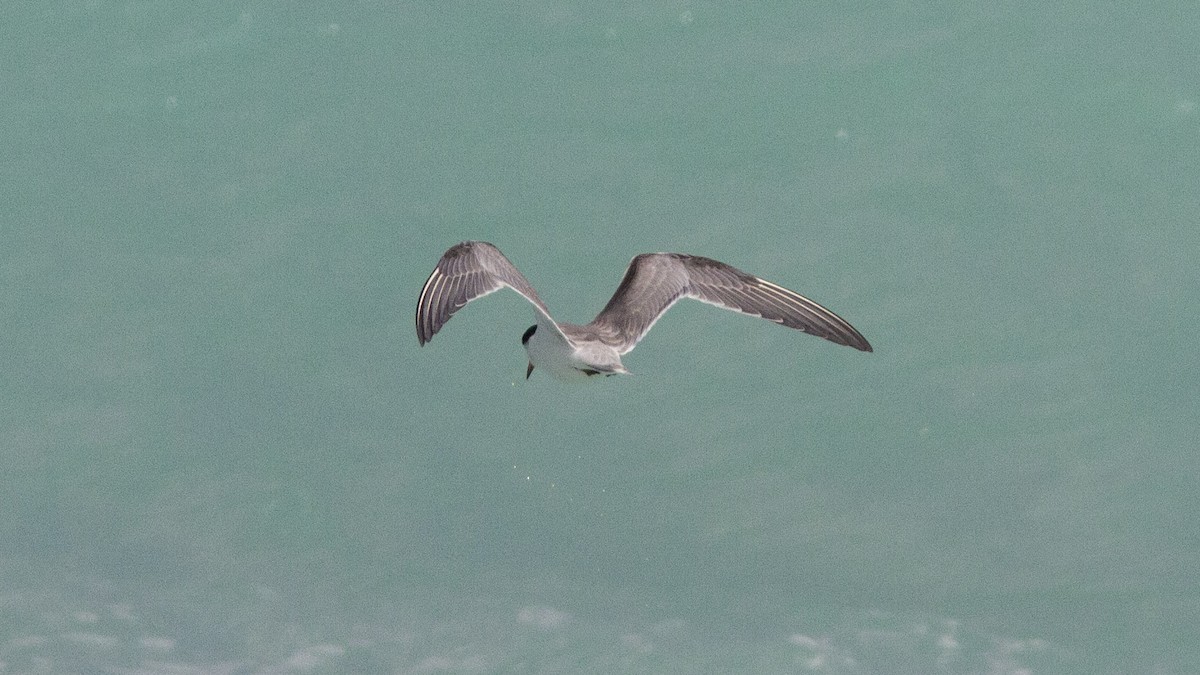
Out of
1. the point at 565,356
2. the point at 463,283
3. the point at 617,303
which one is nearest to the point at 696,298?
the point at 617,303

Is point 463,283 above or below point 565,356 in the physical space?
above

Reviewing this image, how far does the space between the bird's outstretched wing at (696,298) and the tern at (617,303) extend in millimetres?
17

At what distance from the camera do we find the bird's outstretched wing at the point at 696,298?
27.3 metres

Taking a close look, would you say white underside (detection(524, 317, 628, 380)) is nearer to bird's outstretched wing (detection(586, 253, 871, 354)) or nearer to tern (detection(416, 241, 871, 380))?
tern (detection(416, 241, 871, 380))

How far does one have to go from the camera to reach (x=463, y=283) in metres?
25.2

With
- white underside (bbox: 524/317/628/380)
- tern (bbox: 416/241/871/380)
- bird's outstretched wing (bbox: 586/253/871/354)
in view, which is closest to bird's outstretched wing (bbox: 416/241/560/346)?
tern (bbox: 416/241/871/380)

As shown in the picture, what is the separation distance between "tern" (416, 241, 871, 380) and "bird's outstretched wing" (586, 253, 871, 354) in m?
0.02

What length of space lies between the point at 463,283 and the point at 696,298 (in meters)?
5.03

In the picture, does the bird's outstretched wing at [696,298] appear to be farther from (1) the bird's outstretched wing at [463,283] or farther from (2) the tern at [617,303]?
(1) the bird's outstretched wing at [463,283]

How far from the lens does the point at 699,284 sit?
94.2ft

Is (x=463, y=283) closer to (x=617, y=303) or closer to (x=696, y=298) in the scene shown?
Answer: (x=617, y=303)

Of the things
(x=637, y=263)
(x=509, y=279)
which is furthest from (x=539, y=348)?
(x=637, y=263)

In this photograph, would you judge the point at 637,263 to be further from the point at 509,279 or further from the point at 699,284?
the point at 509,279

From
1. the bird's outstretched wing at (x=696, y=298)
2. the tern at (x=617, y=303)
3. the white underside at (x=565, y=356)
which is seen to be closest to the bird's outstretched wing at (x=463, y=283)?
the tern at (x=617, y=303)
